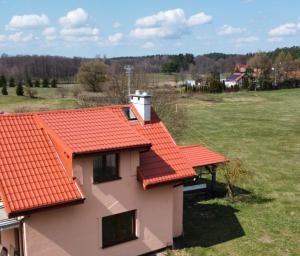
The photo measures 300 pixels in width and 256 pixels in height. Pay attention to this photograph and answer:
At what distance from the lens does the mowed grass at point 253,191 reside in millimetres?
19188

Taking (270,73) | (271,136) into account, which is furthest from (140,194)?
(270,73)

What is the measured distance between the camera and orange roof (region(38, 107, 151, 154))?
14953mm

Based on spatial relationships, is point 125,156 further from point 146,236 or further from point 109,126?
point 146,236

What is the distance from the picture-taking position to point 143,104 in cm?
1866

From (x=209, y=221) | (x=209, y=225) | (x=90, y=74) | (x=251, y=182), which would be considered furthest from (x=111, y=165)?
(x=90, y=74)

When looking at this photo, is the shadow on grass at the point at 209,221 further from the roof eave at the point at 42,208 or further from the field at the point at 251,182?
the roof eave at the point at 42,208

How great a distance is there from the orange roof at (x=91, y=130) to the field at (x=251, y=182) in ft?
19.3

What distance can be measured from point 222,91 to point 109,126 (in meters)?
87.9

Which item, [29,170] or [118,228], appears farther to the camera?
[118,228]

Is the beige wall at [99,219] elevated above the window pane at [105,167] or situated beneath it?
situated beneath

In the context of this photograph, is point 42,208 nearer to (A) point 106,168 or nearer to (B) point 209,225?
(A) point 106,168

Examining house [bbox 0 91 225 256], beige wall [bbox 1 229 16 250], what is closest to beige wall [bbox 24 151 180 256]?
house [bbox 0 91 225 256]

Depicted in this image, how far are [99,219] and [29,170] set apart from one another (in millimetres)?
3318

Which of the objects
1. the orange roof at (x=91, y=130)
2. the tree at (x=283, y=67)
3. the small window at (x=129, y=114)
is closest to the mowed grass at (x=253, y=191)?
the orange roof at (x=91, y=130)
